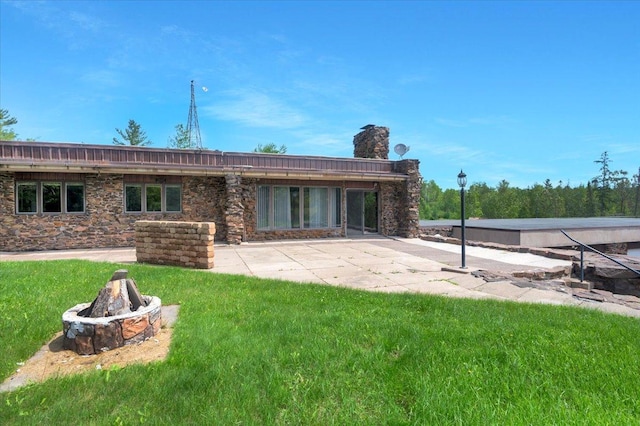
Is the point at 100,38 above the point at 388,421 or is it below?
above

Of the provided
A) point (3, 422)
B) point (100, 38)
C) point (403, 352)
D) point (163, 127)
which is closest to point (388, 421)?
point (403, 352)

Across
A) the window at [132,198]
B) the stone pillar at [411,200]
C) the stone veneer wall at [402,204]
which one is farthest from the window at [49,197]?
the stone pillar at [411,200]

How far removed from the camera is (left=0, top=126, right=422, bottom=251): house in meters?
12.1

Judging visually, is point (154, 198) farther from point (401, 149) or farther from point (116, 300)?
point (401, 149)

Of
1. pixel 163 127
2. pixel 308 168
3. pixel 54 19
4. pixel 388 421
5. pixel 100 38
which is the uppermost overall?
pixel 163 127

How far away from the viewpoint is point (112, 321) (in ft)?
12.1

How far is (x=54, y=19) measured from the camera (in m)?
9.67

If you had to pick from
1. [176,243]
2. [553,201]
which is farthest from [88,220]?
[553,201]

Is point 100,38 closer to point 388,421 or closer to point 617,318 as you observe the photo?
point 388,421

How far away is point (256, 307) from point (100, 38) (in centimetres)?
1422

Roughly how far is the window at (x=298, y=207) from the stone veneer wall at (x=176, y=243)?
19.7 ft

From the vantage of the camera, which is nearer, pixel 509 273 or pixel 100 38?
pixel 509 273

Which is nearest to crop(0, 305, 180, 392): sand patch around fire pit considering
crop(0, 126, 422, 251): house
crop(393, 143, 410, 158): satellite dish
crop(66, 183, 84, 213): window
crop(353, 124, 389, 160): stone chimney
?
crop(0, 126, 422, 251): house

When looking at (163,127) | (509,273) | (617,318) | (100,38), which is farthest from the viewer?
(163,127)
